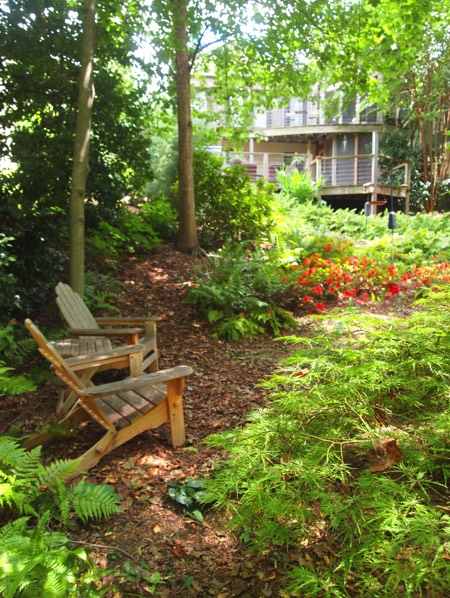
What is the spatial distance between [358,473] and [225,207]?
7746mm

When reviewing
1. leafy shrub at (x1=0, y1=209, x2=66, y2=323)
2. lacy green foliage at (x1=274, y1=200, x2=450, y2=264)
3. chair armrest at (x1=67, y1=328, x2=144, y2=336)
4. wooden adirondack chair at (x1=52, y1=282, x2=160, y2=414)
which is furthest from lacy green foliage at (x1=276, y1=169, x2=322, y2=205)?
chair armrest at (x1=67, y1=328, x2=144, y2=336)

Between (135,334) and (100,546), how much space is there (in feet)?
7.26

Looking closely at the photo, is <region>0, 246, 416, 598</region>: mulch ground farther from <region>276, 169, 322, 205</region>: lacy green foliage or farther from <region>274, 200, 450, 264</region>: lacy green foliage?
<region>276, 169, 322, 205</region>: lacy green foliage

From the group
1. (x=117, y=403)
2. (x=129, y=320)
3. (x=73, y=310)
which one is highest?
(x=73, y=310)

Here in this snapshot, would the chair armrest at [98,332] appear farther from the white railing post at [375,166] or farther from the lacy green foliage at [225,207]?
the white railing post at [375,166]

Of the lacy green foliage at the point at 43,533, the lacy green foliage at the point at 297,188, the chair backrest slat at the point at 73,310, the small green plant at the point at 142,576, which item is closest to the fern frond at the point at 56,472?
the lacy green foliage at the point at 43,533

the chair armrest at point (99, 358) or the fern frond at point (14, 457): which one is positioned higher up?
the chair armrest at point (99, 358)

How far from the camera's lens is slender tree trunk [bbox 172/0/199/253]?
8.27 metres

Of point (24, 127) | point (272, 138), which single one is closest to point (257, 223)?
point (24, 127)

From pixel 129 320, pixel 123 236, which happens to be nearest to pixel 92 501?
pixel 129 320

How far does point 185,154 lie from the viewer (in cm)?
834

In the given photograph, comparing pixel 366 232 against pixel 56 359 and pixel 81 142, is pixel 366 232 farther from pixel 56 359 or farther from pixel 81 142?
pixel 56 359

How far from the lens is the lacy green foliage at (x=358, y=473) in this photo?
4.71 ft

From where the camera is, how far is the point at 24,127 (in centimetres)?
611
